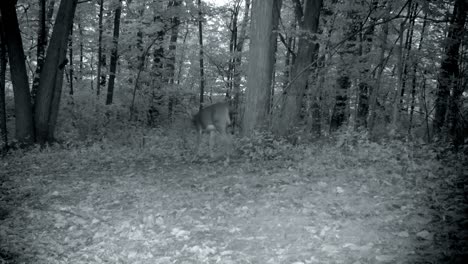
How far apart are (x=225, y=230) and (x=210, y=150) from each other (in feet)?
14.6

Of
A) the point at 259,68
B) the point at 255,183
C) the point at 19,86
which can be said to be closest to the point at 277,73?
the point at 259,68

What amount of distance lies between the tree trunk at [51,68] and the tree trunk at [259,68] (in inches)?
249

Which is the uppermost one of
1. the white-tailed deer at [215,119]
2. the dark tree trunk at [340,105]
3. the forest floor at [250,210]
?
the dark tree trunk at [340,105]

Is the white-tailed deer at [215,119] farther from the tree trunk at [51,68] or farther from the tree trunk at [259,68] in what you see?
the tree trunk at [51,68]

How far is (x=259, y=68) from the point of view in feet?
30.3

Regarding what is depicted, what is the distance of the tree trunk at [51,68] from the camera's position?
11523 millimetres

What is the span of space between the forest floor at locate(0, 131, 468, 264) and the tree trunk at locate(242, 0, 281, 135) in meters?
1.01

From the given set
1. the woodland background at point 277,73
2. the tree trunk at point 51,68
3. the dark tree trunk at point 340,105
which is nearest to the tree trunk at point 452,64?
the woodland background at point 277,73

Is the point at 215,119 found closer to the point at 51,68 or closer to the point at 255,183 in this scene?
the point at 255,183

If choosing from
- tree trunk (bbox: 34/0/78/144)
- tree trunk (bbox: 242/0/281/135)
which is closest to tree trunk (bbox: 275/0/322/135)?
tree trunk (bbox: 242/0/281/135)

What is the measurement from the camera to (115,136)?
1384 cm

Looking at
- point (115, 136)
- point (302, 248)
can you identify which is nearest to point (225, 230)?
point (302, 248)

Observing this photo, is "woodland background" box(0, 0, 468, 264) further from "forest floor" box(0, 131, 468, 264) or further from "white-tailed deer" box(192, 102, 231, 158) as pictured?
"white-tailed deer" box(192, 102, 231, 158)

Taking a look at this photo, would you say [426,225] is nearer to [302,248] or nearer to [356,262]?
[356,262]
